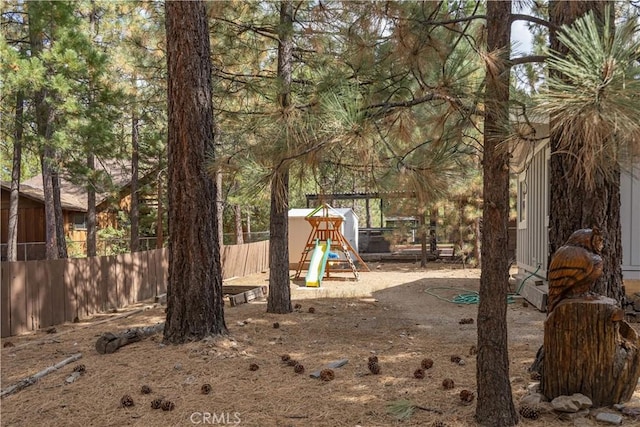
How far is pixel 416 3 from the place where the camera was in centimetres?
378

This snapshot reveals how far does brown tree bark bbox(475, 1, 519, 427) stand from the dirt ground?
0.19m

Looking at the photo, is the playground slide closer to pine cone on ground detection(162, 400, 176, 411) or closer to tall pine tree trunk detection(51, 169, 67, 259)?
tall pine tree trunk detection(51, 169, 67, 259)

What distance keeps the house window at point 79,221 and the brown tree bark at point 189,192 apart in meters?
17.7

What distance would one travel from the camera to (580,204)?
4.23 metres

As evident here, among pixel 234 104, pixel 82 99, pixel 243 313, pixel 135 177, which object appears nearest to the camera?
pixel 243 313

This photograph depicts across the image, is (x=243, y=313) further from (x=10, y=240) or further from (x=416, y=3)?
(x=10, y=240)

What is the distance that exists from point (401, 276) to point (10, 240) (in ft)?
31.5

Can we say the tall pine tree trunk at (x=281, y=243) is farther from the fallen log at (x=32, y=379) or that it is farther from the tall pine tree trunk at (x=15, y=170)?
the tall pine tree trunk at (x=15, y=170)

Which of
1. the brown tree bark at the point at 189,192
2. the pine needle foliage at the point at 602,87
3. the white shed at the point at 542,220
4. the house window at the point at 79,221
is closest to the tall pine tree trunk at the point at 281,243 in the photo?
the brown tree bark at the point at 189,192

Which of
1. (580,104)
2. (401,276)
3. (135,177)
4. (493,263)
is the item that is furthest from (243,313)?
(135,177)

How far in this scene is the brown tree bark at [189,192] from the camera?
17.4 feet

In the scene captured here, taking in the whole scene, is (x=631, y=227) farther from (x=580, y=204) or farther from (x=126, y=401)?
(x=126, y=401)

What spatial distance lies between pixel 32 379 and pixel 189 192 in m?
2.15

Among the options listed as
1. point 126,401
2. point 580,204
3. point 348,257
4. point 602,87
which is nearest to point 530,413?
point 580,204
